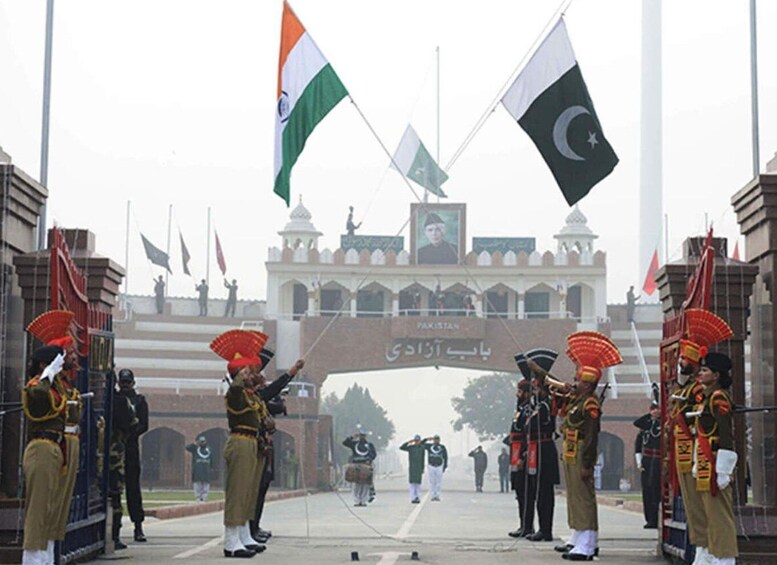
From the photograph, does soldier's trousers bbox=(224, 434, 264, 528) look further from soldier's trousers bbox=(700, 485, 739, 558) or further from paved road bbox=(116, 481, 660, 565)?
soldier's trousers bbox=(700, 485, 739, 558)

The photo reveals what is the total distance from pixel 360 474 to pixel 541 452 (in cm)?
1456

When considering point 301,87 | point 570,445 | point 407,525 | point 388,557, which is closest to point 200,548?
point 388,557

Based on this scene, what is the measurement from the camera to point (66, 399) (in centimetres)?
1176

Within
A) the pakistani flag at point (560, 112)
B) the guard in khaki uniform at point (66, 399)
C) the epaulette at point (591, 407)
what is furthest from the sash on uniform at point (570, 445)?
the guard in khaki uniform at point (66, 399)

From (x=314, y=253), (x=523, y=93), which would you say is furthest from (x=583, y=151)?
(x=314, y=253)

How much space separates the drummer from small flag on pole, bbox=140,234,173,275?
32.0 m

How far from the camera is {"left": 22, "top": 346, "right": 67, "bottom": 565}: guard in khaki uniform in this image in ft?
37.3

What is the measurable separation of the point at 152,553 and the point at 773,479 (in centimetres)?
593

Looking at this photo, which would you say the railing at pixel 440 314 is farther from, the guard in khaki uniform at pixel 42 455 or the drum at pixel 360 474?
the guard in khaki uniform at pixel 42 455

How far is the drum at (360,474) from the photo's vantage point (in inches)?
1237

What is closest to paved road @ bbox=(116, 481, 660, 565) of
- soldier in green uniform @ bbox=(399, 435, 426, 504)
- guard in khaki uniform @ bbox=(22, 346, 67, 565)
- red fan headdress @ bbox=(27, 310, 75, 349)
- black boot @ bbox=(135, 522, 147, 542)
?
black boot @ bbox=(135, 522, 147, 542)

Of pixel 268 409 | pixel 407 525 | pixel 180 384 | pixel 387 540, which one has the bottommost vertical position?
pixel 407 525

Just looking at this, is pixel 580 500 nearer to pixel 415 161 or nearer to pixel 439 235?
pixel 415 161

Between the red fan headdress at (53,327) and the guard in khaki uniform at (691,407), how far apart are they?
4.90 m
